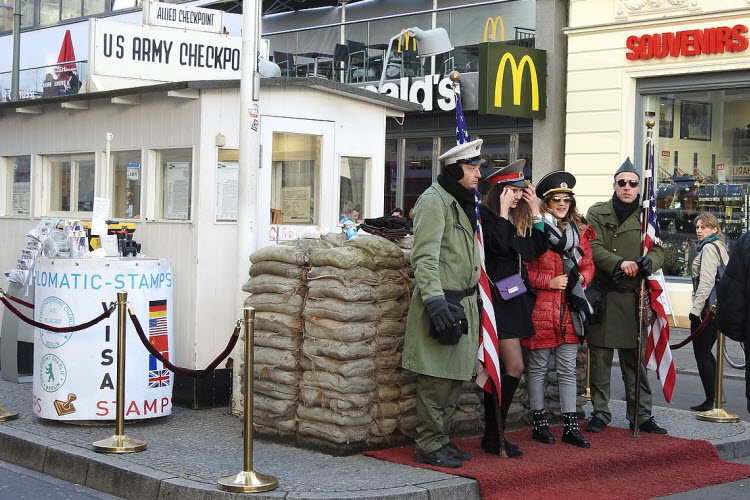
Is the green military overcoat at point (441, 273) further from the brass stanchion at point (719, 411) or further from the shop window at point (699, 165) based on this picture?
the shop window at point (699, 165)

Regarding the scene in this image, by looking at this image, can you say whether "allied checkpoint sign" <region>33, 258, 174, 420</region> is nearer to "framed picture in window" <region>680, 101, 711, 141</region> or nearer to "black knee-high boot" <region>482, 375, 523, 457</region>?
"black knee-high boot" <region>482, 375, 523, 457</region>

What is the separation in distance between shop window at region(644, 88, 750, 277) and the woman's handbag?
10.7 m

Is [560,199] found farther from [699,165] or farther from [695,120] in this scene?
[695,120]

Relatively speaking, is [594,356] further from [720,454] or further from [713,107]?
[713,107]

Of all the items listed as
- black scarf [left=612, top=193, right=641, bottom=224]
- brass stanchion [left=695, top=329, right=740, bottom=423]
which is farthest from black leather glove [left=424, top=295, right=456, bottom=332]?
brass stanchion [left=695, top=329, right=740, bottom=423]

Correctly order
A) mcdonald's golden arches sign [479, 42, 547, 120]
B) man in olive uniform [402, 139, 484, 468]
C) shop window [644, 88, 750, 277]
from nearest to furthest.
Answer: man in olive uniform [402, 139, 484, 468] → shop window [644, 88, 750, 277] → mcdonald's golden arches sign [479, 42, 547, 120]

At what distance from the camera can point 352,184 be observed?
9.59 metres

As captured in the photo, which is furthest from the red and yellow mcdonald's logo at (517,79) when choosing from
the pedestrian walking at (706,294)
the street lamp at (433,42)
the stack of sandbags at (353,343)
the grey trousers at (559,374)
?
the stack of sandbags at (353,343)

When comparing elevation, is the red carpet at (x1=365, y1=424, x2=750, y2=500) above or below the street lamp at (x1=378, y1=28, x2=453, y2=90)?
below

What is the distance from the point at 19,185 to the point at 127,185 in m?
1.99

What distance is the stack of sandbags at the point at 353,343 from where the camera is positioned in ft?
Result: 23.1

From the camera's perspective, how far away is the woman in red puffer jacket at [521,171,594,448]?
24.6ft

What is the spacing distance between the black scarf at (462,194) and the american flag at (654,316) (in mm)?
1623

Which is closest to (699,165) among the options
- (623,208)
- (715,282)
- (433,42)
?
(433,42)
